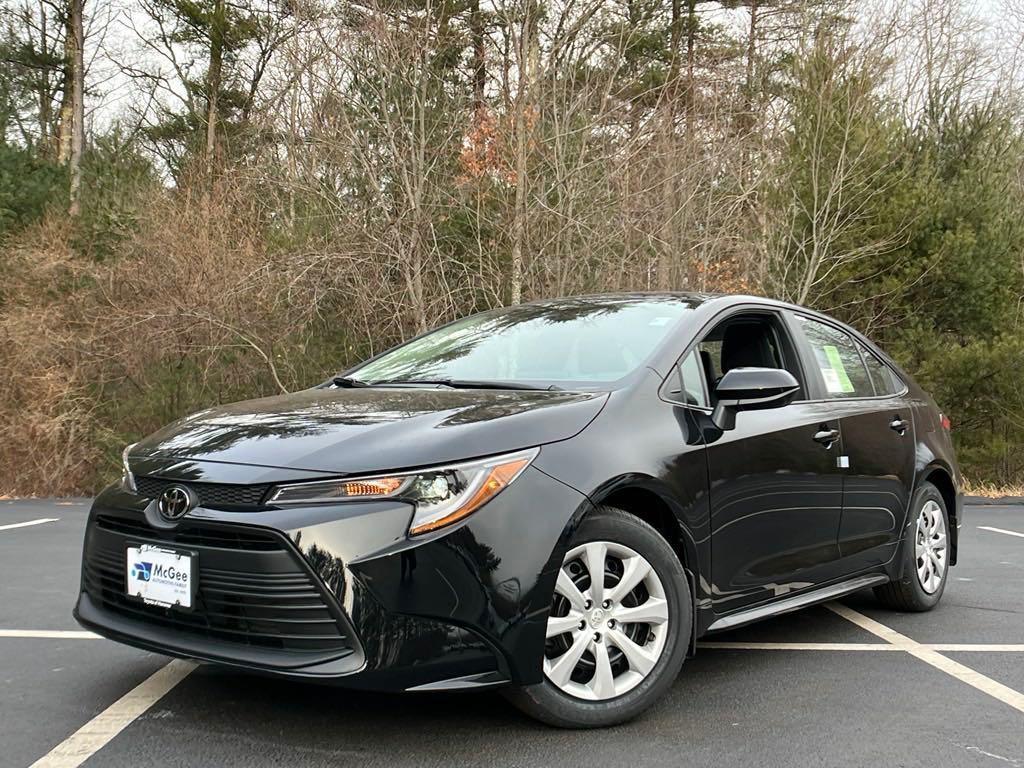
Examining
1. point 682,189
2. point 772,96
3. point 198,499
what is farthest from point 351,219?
point 198,499

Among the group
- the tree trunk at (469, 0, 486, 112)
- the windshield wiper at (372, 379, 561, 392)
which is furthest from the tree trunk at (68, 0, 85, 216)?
the windshield wiper at (372, 379, 561, 392)

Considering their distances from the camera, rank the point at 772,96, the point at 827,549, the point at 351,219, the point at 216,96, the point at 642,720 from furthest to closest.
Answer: the point at 216,96
the point at 772,96
the point at 351,219
the point at 827,549
the point at 642,720

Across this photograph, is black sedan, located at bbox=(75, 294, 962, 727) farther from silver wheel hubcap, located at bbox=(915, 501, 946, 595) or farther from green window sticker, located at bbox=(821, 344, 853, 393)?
silver wheel hubcap, located at bbox=(915, 501, 946, 595)

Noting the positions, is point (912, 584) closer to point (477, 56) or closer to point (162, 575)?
point (162, 575)

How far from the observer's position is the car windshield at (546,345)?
3797 millimetres

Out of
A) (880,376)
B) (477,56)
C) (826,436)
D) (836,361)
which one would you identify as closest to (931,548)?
(880,376)

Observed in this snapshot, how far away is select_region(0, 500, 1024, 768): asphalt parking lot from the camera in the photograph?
9.77ft

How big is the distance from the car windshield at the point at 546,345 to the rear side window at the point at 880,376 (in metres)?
1.44

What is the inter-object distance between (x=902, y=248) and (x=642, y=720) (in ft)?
53.1

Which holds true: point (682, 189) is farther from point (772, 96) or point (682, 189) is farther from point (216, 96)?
point (216, 96)

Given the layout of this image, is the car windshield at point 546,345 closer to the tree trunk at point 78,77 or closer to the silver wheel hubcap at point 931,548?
the silver wheel hubcap at point 931,548

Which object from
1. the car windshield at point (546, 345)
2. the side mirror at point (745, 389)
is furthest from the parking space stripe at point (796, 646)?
the car windshield at point (546, 345)

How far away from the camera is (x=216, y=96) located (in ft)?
68.7

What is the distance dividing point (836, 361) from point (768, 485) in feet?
3.95
